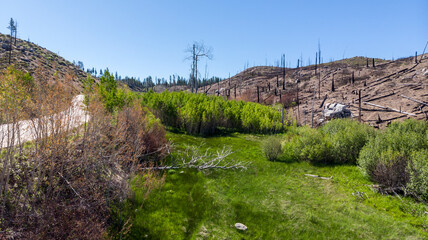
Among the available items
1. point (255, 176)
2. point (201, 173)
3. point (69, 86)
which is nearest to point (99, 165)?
point (69, 86)

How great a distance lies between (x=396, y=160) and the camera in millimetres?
7000

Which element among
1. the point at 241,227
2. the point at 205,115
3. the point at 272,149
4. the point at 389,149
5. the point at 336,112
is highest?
the point at 336,112

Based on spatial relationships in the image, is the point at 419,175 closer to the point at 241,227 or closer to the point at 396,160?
the point at 396,160

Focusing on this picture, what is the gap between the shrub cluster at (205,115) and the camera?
17.7m

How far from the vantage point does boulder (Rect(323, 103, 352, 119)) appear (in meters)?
26.9

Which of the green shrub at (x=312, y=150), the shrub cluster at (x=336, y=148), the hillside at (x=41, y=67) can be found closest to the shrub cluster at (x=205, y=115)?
the hillside at (x=41, y=67)

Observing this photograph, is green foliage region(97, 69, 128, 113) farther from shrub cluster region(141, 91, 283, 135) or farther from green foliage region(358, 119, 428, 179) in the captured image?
green foliage region(358, 119, 428, 179)

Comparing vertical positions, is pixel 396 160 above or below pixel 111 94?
below

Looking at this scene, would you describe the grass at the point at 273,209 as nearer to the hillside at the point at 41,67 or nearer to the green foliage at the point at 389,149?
the green foliage at the point at 389,149

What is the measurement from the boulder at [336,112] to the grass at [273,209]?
21.1 meters

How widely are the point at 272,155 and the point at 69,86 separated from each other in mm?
10054

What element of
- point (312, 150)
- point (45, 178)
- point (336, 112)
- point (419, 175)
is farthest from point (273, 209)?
point (336, 112)

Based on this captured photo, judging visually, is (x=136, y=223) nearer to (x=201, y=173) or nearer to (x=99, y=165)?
(x=99, y=165)

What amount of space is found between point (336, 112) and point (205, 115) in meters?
20.2
